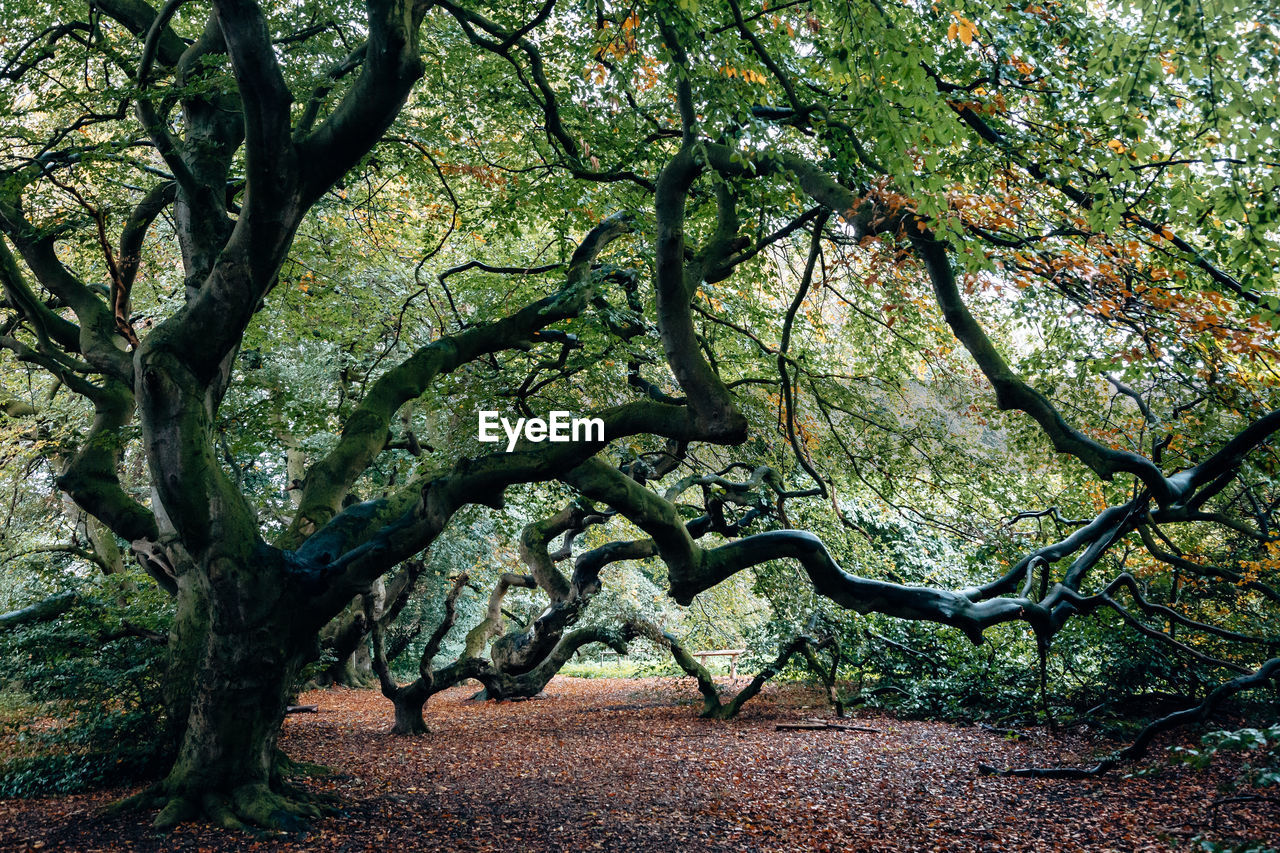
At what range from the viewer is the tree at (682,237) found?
4.36m

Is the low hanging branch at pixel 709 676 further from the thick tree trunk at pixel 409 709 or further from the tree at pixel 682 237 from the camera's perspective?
the tree at pixel 682 237

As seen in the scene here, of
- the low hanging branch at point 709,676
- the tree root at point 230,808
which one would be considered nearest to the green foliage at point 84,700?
the tree root at point 230,808

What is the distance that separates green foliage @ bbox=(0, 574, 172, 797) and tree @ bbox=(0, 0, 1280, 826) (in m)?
0.47

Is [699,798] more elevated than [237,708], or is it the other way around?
[237,708]

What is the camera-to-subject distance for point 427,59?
8.48m

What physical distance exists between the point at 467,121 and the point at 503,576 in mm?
7954

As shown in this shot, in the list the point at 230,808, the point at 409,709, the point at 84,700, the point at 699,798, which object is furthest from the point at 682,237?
the point at 409,709

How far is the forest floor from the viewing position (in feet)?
17.7

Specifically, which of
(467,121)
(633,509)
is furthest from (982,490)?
(467,121)

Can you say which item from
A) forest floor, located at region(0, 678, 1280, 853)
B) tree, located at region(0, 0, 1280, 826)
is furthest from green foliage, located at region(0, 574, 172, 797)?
tree, located at region(0, 0, 1280, 826)

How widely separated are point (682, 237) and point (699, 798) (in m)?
4.67

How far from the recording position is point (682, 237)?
16.3 feet

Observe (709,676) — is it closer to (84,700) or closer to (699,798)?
(699,798)

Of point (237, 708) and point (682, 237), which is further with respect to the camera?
point (237, 708)
